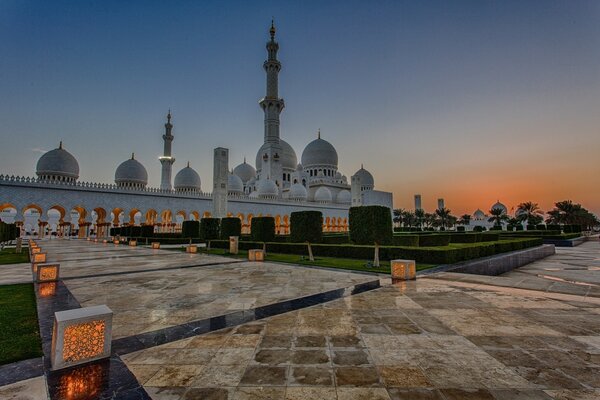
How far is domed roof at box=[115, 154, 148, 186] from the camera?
41.8m

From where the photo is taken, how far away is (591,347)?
11.9 ft

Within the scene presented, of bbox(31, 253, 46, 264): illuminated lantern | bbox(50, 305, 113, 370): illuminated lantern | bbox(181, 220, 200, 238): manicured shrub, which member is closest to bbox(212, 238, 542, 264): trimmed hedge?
bbox(181, 220, 200, 238): manicured shrub

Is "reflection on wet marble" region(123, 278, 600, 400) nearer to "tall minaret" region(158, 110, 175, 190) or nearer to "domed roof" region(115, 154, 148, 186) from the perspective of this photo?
"domed roof" region(115, 154, 148, 186)

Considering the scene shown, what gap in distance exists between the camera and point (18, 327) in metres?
4.49

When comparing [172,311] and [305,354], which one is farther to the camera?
[172,311]

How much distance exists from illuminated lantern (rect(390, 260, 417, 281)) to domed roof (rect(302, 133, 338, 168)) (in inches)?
2030

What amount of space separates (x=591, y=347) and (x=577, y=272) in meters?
10.5

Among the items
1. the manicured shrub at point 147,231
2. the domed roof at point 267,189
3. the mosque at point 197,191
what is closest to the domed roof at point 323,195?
the mosque at point 197,191

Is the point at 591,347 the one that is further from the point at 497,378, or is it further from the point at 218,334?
the point at 218,334

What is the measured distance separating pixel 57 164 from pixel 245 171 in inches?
1222

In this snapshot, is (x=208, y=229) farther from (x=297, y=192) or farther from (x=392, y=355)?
(x=297, y=192)

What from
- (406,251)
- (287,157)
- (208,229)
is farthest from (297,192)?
(406,251)

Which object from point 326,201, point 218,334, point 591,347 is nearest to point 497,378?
point 591,347

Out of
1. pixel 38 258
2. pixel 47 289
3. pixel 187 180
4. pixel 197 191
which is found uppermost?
pixel 187 180
